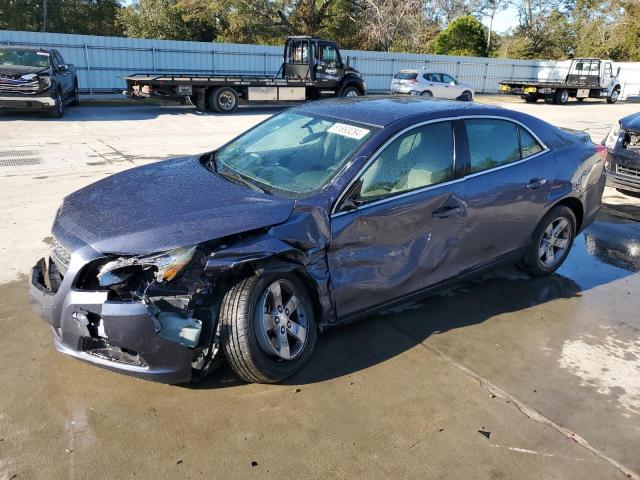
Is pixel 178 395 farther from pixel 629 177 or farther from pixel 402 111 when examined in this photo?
pixel 629 177

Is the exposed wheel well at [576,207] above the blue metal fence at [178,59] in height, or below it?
below

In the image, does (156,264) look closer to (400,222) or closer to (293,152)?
(293,152)

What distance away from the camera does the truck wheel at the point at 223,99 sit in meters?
17.5

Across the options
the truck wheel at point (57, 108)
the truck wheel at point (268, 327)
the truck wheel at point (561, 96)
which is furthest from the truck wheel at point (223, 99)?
the truck wheel at point (561, 96)

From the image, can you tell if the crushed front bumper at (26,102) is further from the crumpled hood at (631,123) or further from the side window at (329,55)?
the crumpled hood at (631,123)

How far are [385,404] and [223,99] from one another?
1626 centimetres

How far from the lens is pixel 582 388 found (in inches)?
132

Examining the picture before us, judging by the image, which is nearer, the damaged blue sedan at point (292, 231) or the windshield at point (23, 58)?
the damaged blue sedan at point (292, 231)

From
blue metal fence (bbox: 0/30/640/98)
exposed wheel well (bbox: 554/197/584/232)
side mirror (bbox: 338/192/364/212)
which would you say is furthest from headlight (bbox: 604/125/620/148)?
blue metal fence (bbox: 0/30/640/98)

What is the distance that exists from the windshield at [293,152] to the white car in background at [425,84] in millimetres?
19586

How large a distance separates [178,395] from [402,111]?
8.13 ft

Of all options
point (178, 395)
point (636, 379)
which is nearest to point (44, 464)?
point (178, 395)

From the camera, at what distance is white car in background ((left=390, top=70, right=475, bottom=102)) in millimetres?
23266

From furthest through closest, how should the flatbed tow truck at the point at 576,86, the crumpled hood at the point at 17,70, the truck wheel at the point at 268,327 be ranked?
1. the flatbed tow truck at the point at 576,86
2. the crumpled hood at the point at 17,70
3. the truck wheel at the point at 268,327
